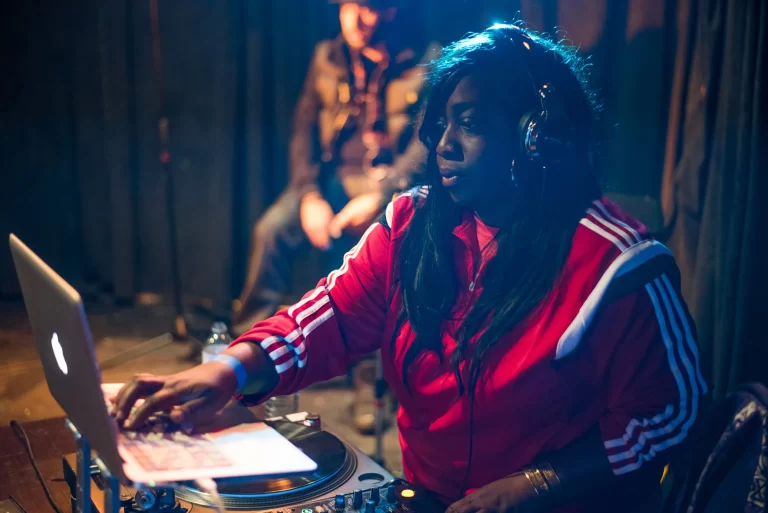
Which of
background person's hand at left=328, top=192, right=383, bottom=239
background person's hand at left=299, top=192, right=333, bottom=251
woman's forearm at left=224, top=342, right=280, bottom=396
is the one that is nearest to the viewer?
woman's forearm at left=224, top=342, right=280, bottom=396

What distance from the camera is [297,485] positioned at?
101cm

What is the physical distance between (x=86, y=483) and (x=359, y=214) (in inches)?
71.3

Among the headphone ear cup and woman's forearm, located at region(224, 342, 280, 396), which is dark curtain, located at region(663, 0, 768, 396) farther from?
woman's forearm, located at region(224, 342, 280, 396)

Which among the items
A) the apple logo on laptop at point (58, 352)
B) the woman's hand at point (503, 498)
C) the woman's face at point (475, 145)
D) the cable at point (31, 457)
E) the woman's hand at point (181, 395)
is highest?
the woman's face at point (475, 145)

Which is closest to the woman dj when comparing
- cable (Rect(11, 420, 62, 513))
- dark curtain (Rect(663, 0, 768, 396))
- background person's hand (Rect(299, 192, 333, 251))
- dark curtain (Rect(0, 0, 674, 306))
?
cable (Rect(11, 420, 62, 513))

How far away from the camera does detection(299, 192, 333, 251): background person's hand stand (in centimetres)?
277

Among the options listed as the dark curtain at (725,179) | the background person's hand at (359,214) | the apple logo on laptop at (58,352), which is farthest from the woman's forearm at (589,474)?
the background person's hand at (359,214)

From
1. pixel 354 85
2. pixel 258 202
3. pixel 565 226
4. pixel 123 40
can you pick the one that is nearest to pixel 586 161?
pixel 565 226

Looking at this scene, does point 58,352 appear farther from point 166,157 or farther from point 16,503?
point 166,157

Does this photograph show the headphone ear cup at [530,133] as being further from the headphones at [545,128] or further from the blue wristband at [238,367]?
the blue wristband at [238,367]

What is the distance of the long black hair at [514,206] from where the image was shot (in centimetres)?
113

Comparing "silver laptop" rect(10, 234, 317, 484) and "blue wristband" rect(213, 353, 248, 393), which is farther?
"blue wristband" rect(213, 353, 248, 393)

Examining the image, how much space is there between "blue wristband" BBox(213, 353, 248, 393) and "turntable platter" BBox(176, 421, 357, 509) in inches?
5.3

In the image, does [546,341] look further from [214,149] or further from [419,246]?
[214,149]
